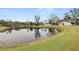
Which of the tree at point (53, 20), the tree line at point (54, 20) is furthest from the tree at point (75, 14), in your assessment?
the tree at point (53, 20)

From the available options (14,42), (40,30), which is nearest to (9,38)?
(14,42)

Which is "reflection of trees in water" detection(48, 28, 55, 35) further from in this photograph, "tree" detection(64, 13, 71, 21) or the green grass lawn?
"tree" detection(64, 13, 71, 21)

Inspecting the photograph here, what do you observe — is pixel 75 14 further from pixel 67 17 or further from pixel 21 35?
pixel 21 35

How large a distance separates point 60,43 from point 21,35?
341 mm

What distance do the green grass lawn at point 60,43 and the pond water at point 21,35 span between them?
4 cm

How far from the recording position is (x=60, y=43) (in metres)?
2.74

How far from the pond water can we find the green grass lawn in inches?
1.5

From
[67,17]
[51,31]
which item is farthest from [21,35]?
[67,17]

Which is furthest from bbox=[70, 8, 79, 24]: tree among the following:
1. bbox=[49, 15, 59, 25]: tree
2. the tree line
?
bbox=[49, 15, 59, 25]: tree

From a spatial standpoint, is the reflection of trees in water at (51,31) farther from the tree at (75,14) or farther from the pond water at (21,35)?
the tree at (75,14)

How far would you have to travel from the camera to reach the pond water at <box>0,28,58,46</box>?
8.96 ft

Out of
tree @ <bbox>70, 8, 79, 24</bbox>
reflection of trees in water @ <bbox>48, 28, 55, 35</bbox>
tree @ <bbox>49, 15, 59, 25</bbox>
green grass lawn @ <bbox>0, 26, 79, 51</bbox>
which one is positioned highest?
tree @ <bbox>70, 8, 79, 24</bbox>
